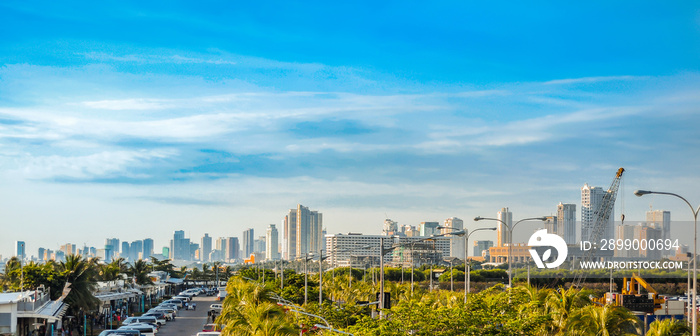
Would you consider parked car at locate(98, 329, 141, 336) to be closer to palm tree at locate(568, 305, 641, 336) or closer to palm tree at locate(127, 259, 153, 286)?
palm tree at locate(568, 305, 641, 336)

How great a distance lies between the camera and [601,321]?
29.4 metres

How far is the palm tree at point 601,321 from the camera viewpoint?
29.4 meters

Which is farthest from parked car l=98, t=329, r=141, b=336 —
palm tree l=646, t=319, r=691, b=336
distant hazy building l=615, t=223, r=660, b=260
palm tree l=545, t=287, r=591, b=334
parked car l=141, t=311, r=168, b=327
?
distant hazy building l=615, t=223, r=660, b=260

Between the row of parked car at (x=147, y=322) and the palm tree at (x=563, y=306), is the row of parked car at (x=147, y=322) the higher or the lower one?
the lower one

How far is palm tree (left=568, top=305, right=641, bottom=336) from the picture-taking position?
29.4m

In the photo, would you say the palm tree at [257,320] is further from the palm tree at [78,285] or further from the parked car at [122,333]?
the palm tree at [78,285]

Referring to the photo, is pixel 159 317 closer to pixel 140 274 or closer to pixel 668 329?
pixel 140 274

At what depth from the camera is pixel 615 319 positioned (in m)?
29.8

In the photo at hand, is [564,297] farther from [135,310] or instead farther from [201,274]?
[201,274]

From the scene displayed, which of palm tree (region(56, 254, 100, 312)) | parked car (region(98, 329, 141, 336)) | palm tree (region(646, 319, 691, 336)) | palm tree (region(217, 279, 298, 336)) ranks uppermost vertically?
palm tree (region(646, 319, 691, 336))

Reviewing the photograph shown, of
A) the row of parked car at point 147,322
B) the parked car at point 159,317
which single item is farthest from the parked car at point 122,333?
the parked car at point 159,317

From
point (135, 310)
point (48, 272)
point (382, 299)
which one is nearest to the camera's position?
point (382, 299)

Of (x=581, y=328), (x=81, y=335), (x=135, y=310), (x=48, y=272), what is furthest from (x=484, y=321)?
(x=135, y=310)

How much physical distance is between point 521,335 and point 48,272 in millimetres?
59208
